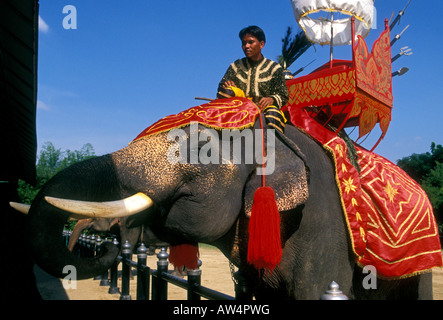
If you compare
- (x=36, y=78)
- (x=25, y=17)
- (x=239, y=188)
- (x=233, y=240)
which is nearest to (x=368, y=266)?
(x=233, y=240)

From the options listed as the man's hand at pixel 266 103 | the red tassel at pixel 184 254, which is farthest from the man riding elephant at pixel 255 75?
the red tassel at pixel 184 254

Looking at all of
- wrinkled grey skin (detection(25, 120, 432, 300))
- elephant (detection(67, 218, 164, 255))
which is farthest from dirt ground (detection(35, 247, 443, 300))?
wrinkled grey skin (detection(25, 120, 432, 300))

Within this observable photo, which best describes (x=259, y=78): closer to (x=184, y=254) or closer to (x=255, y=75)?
(x=255, y=75)

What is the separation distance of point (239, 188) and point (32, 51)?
7.47 feet

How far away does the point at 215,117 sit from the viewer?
8.07ft

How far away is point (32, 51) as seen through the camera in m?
3.30

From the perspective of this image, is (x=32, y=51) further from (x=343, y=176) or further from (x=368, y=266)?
(x=368, y=266)

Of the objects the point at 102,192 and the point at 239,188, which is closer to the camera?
the point at 102,192

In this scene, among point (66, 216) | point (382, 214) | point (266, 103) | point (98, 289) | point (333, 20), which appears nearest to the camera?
point (66, 216)

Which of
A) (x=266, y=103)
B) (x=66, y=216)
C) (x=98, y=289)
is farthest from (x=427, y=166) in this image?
(x=66, y=216)

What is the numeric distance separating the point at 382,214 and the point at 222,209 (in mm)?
1567

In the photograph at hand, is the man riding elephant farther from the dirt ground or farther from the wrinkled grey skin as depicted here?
the dirt ground

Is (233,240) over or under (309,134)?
under

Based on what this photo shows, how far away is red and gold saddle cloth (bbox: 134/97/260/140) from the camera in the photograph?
2402 mm
